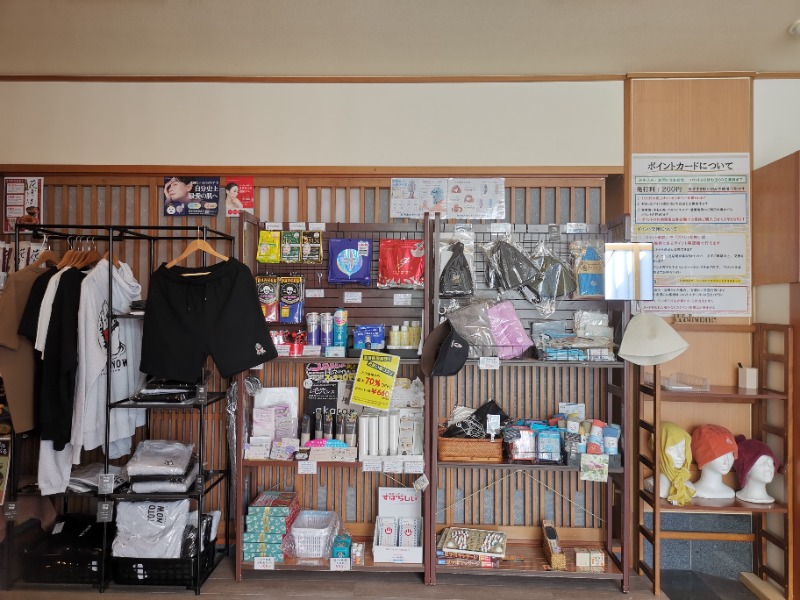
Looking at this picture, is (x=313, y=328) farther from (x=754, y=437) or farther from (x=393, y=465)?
(x=754, y=437)

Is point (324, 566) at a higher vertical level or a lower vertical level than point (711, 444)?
lower

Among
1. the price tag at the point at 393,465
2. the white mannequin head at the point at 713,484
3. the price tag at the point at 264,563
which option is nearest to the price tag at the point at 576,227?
the white mannequin head at the point at 713,484

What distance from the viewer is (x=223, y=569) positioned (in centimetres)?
295

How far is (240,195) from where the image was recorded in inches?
127

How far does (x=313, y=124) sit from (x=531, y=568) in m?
2.84

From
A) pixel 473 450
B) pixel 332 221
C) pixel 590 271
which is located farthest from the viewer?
pixel 332 221

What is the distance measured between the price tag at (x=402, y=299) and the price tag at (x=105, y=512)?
1840 millimetres

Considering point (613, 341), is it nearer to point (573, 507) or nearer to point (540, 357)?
point (540, 357)

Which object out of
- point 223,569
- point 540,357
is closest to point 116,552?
point 223,569

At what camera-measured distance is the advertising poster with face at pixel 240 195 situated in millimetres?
3229

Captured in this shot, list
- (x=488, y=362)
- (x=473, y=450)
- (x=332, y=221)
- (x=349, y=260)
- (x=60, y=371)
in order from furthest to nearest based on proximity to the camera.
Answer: (x=332, y=221) < (x=349, y=260) < (x=473, y=450) < (x=488, y=362) < (x=60, y=371)

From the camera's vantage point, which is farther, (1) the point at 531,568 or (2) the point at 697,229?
(2) the point at 697,229

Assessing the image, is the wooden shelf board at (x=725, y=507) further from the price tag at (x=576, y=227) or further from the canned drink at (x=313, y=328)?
the canned drink at (x=313, y=328)

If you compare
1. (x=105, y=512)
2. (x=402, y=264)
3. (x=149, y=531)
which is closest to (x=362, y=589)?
(x=149, y=531)
